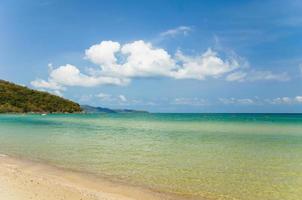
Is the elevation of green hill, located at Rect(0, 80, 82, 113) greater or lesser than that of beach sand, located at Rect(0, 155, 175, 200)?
greater

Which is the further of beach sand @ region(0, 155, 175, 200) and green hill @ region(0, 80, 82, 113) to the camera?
green hill @ region(0, 80, 82, 113)

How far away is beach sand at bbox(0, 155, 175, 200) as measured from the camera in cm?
1144

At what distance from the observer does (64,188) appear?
505 inches

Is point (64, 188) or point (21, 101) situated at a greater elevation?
point (21, 101)

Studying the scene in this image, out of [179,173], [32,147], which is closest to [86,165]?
[179,173]

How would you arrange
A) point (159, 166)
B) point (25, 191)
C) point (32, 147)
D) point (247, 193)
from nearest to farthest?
point (25, 191), point (247, 193), point (159, 166), point (32, 147)

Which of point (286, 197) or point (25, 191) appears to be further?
point (286, 197)

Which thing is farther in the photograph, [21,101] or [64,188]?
[21,101]

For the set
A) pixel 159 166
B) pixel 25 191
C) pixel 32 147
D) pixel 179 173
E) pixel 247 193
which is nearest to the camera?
pixel 25 191

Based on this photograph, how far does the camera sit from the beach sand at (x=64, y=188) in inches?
450

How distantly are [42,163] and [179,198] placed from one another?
9.40 m

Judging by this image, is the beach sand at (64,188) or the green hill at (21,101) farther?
the green hill at (21,101)

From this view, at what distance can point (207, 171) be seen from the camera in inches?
679

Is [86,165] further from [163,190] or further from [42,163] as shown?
[163,190]
